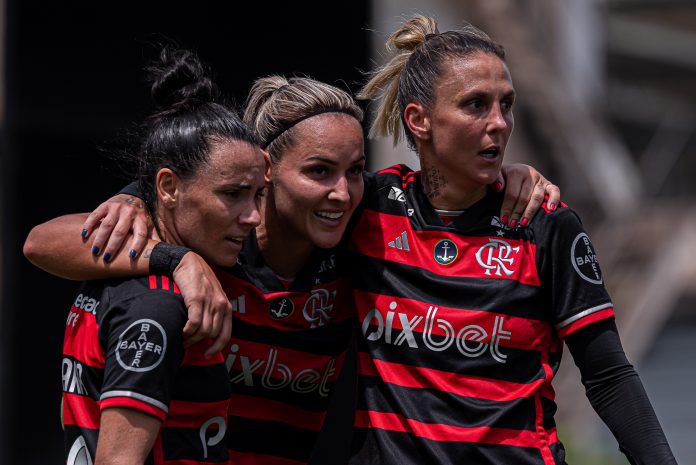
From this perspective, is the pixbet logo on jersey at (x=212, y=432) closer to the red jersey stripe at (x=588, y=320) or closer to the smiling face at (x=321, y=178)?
the smiling face at (x=321, y=178)

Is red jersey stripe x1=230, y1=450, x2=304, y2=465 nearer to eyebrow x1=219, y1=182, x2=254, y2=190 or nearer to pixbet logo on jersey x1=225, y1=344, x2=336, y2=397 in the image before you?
pixbet logo on jersey x1=225, y1=344, x2=336, y2=397

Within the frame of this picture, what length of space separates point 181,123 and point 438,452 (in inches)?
40.2

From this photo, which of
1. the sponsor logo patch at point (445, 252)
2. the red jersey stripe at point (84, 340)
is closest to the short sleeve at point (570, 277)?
the sponsor logo patch at point (445, 252)

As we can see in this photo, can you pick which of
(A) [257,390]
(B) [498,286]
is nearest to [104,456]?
(A) [257,390]

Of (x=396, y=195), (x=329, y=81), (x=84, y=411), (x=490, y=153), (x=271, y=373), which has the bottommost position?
(x=329, y=81)

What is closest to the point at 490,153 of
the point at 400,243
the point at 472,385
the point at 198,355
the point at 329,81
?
the point at 400,243

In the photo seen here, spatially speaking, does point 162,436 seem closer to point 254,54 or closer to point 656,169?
point 254,54

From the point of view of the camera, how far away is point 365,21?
22.2ft

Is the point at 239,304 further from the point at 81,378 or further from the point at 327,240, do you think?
the point at 81,378

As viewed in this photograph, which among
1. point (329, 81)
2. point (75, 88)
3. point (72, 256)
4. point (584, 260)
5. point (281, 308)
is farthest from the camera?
point (75, 88)

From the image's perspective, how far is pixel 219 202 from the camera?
280cm

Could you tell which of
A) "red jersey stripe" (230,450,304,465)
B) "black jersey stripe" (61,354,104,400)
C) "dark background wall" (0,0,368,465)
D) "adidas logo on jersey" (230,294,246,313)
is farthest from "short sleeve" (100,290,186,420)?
"dark background wall" (0,0,368,465)

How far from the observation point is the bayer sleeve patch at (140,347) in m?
2.51

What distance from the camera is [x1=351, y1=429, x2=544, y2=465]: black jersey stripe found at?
2.94 m
